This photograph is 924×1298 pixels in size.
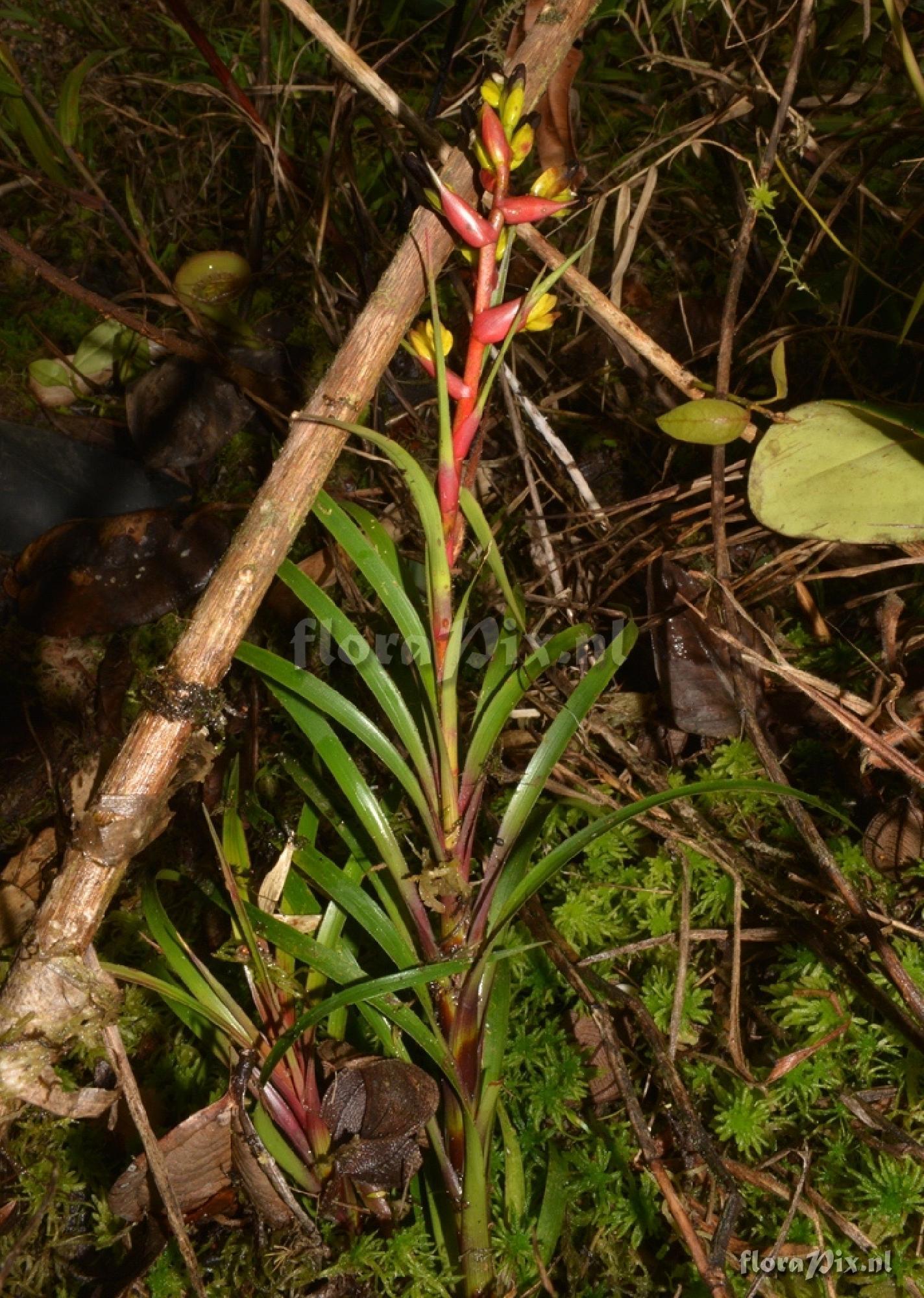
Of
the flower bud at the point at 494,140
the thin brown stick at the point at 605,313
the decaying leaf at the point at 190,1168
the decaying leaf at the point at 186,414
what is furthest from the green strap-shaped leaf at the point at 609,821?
the decaying leaf at the point at 186,414

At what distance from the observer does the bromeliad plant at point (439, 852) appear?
0.98 meters

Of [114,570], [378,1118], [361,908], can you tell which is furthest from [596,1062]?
[114,570]

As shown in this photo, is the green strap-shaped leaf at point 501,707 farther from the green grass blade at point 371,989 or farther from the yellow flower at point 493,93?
the yellow flower at point 493,93

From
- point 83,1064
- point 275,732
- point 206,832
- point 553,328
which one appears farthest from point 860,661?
point 83,1064

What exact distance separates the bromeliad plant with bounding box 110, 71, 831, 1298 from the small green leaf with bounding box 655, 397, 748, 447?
0.30 m

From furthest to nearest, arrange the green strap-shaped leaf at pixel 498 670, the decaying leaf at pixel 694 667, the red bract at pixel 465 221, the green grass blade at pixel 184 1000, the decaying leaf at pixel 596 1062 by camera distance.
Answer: the decaying leaf at pixel 694 667, the decaying leaf at pixel 596 1062, the green strap-shaped leaf at pixel 498 670, the green grass blade at pixel 184 1000, the red bract at pixel 465 221

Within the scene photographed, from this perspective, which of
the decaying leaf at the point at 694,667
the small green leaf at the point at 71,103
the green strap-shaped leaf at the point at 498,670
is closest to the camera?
the green strap-shaped leaf at the point at 498,670

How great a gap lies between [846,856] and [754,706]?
0.95ft

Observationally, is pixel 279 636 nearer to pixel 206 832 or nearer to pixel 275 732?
pixel 275 732

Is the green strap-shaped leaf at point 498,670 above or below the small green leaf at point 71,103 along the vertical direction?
below

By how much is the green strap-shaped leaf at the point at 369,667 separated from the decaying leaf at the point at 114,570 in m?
0.70

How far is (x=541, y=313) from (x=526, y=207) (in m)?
0.11

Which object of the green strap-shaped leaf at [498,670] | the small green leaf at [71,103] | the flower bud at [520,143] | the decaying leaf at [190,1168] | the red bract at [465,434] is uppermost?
the small green leaf at [71,103]

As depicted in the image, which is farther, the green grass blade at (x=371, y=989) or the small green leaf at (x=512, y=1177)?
the small green leaf at (x=512, y=1177)
